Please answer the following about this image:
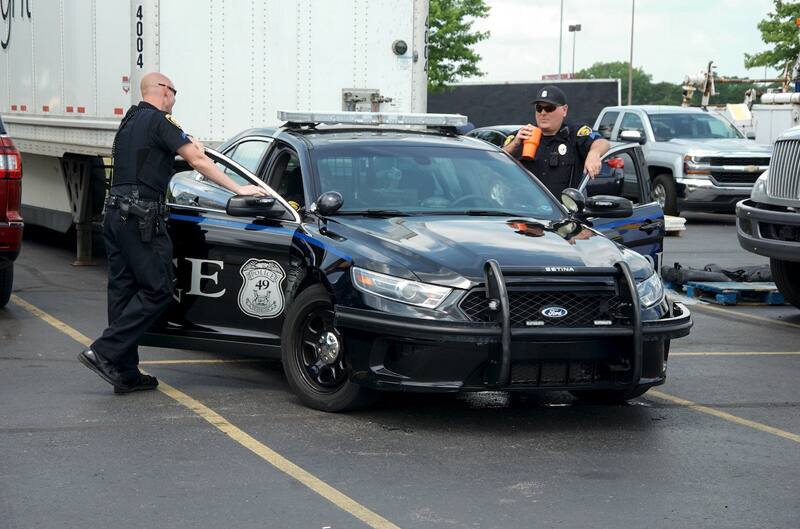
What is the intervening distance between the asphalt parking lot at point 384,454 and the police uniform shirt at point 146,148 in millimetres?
1207

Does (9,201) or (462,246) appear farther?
(9,201)

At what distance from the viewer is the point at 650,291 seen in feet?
23.5

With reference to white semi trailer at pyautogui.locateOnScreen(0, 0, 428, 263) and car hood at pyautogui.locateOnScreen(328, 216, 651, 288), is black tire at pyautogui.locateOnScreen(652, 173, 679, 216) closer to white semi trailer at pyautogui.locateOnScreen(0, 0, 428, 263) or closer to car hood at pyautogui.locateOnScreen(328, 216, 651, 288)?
white semi trailer at pyautogui.locateOnScreen(0, 0, 428, 263)

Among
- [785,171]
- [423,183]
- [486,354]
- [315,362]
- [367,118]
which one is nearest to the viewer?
[486,354]

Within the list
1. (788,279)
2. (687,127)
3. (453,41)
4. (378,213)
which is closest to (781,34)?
(453,41)

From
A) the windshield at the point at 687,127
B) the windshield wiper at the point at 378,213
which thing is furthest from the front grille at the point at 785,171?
the windshield at the point at 687,127

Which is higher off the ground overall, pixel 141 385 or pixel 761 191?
pixel 761 191

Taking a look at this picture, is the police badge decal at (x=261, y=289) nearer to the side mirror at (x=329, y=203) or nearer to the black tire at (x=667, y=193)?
the side mirror at (x=329, y=203)

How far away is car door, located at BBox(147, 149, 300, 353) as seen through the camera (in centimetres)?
774

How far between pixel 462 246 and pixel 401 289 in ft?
1.44

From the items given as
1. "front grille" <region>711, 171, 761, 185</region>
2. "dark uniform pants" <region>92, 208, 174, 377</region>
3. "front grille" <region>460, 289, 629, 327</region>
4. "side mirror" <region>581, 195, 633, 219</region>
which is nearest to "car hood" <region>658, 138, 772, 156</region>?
"front grille" <region>711, 171, 761, 185</region>

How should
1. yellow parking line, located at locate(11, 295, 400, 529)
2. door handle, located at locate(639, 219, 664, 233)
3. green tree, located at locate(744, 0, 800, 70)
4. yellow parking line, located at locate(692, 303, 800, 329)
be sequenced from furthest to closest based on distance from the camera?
green tree, located at locate(744, 0, 800, 70) < yellow parking line, located at locate(692, 303, 800, 329) < door handle, located at locate(639, 219, 664, 233) < yellow parking line, located at locate(11, 295, 400, 529)

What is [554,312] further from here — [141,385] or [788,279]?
[788,279]

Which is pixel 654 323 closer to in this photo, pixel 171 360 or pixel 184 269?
pixel 184 269
